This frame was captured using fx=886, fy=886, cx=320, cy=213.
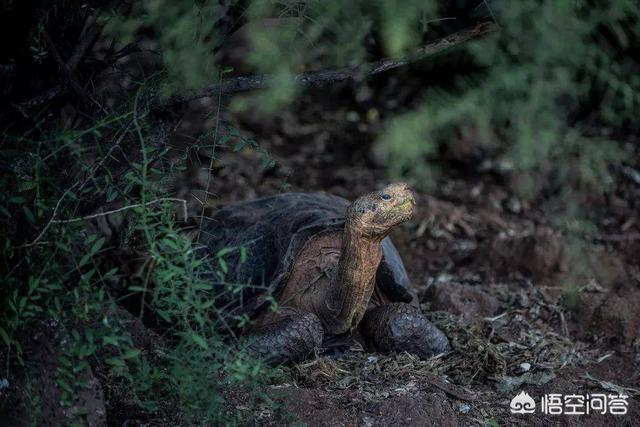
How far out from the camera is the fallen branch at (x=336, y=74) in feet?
11.8

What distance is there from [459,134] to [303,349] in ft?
12.9

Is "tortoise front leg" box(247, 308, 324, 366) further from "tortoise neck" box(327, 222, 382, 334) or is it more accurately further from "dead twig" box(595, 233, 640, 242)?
"dead twig" box(595, 233, 640, 242)

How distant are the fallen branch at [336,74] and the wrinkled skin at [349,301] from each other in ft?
1.64

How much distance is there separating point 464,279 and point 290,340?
2113 millimetres

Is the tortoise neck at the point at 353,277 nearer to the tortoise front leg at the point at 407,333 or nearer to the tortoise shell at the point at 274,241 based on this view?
the tortoise front leg at the point at 407,333

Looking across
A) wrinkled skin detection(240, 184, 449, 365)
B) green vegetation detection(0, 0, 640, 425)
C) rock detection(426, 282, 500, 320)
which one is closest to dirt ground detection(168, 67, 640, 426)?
rock detection(426, 282, 500, 320)

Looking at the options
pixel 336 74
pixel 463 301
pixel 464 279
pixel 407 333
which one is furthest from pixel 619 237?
pixel 336 74

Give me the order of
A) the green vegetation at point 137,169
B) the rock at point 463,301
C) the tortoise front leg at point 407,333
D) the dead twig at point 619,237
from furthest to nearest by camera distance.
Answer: the dead twig at point 619,237
the rock at point 463,301
the tortoise front leg at point 407,333
the green vegetation at point 137,169

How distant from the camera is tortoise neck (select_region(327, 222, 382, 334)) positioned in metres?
3.71

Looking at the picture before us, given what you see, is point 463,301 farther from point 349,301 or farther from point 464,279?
point 349,301

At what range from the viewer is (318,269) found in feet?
13.6

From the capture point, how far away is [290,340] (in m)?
3.82

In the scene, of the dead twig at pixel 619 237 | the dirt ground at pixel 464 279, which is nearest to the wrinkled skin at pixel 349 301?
the dirt ground at pixel 464 279

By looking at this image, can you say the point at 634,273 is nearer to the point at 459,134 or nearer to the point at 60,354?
the point at 459,134
